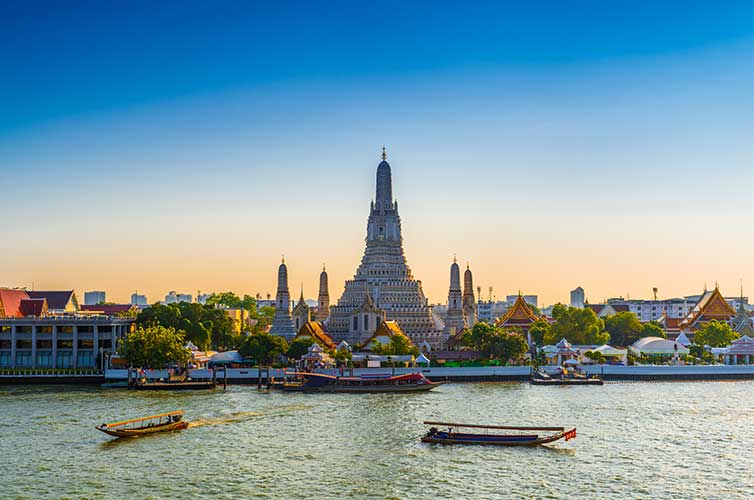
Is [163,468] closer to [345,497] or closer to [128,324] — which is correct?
[345,497]

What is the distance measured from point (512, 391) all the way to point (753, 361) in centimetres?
3757

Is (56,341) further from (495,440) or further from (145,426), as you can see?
(495,440)

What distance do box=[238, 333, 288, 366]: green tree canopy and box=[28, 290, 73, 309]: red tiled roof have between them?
4064cm

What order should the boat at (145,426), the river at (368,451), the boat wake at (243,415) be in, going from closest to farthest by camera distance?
the river at (368,451)
the boat at (145,426)
the boat wake at (243,415)

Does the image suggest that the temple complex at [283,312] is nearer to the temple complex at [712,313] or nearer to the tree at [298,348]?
the tree at [298,348]

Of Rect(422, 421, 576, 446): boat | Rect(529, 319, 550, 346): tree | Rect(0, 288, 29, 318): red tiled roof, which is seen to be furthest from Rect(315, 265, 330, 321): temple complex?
Rect(422, 421, 576, 446): boat

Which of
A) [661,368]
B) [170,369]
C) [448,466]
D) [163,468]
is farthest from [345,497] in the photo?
[661,368]

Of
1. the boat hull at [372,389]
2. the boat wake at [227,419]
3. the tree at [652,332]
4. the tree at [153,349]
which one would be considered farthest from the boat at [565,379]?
the tree at [153,349]

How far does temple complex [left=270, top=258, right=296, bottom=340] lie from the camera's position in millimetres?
111594

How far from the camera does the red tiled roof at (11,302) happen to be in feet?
347

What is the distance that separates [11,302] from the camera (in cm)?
10919

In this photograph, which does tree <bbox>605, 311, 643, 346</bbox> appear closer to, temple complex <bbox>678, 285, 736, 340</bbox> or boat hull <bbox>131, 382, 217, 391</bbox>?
temple complex <bbox>678, 285, 736, 340</bbox>

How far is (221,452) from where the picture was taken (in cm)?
4756

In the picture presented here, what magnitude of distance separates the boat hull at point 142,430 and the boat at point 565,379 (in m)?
40.7
